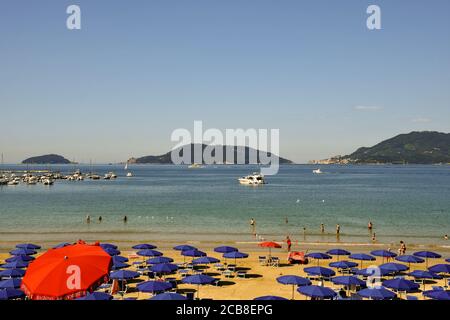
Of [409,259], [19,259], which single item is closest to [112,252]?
[19,259]

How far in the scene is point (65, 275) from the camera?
9641 millimetres

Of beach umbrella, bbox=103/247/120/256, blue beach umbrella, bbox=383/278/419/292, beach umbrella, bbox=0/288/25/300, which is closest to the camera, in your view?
beach umbrella, bbox=0/288/25/300

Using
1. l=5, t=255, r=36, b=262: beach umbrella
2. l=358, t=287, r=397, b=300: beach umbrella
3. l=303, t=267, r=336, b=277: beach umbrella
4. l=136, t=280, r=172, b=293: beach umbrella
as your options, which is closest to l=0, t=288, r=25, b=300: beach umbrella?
l=136, t=280, r=172, b=293: beach umbrella

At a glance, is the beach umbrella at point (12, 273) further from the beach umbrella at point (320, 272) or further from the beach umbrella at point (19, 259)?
the beach umbrella at point (320, 272)

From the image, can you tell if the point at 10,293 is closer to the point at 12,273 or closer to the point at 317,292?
the point at 12,273

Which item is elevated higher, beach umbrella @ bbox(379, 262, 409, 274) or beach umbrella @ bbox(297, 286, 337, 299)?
beach umbrella @ bbox(297, 286, 337, 299)

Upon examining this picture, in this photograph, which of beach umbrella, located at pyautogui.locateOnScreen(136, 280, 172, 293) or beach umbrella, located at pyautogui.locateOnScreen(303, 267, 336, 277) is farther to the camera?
beach umbrella, located at pyautogui.locateOnScreen(303, 267, 336, 277)

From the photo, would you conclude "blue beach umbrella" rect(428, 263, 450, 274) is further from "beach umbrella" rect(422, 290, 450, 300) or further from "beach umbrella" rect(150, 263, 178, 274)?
"beach umbrella" rect(150, 263, 178, 274)

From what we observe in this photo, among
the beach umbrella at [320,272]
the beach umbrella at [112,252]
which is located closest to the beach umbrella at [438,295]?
the beach umbrella at [320,272]

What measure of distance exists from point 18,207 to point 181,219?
3401 cm

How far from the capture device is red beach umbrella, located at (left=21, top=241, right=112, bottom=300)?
9109 mm

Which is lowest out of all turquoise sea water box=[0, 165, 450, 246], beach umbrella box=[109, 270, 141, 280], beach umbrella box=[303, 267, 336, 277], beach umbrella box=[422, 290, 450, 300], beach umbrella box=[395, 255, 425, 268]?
turquoise sea water box=[0, 165, 450, 246]
